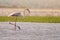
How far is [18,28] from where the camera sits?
22.5 feet

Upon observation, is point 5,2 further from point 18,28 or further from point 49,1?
point 18,28

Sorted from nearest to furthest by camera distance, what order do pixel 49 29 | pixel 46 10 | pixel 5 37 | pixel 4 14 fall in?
pixel 5 37 → pixel 49 29 → pixel 4 14 → pixel 46 10

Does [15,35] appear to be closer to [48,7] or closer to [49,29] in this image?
[49,29]

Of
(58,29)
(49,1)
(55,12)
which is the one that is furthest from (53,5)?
(58,29)

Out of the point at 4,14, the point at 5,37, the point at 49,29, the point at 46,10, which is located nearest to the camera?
the point at 5,37

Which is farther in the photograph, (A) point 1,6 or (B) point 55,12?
(A) point 1,6

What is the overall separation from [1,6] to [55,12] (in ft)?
8.39

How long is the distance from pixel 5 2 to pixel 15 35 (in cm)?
593

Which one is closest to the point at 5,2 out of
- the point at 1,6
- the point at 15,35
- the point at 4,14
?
the point at 1,6

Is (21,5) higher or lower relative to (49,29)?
higher

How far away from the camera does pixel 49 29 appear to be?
22.2 ft

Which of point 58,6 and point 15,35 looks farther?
A: point 58,6

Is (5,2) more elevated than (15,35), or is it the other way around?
(5,2)

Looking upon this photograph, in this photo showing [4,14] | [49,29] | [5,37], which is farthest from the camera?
[4,14]
